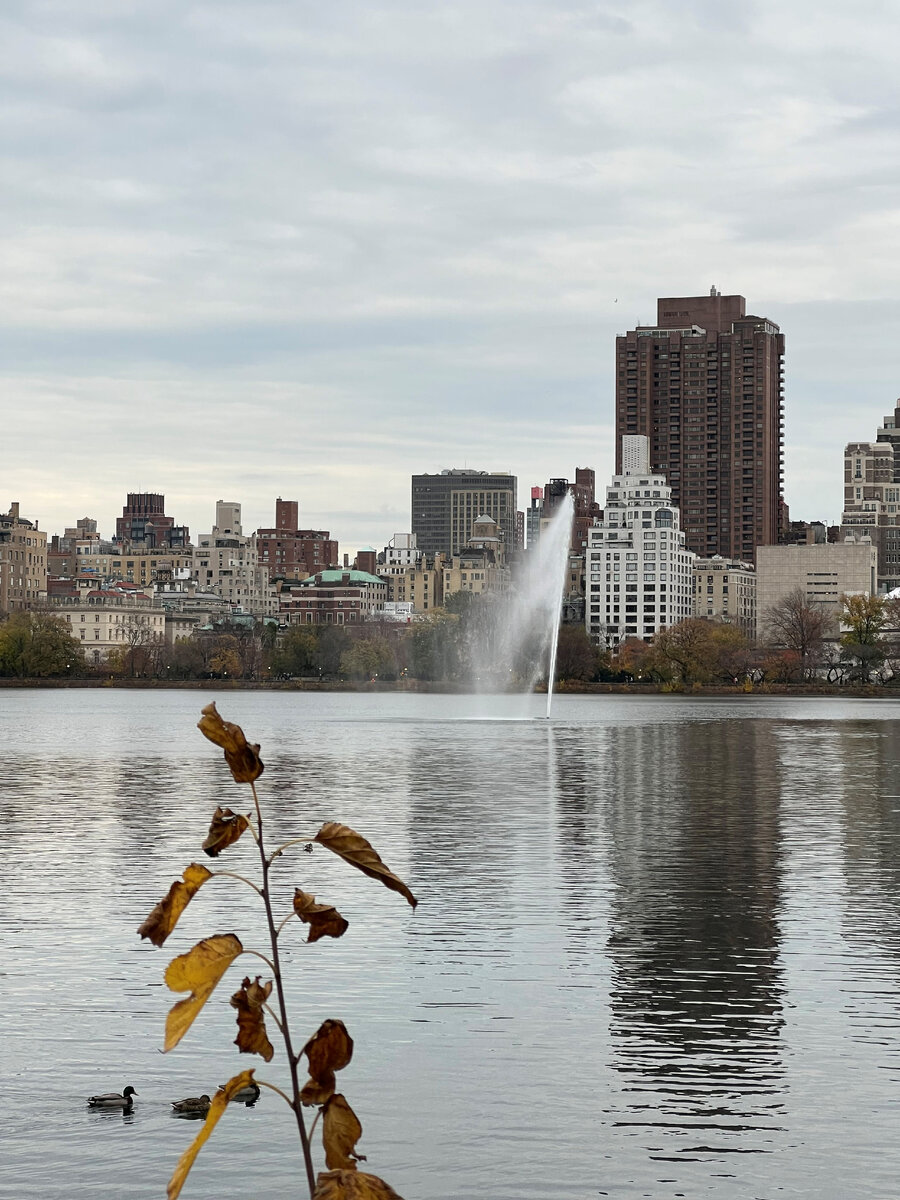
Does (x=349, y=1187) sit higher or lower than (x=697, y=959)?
higher

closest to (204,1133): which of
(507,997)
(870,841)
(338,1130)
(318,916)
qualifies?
(338,1130)

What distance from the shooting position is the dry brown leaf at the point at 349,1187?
14.2 ft

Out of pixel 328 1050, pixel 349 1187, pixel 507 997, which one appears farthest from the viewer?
pixel 507 997

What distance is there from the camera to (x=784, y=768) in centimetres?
5894

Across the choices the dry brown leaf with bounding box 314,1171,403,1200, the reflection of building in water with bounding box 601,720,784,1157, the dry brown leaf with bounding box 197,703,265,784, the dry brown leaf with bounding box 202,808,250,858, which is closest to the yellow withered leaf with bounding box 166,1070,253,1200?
the dry brown leaf with bounding box 314,1171,403,1200

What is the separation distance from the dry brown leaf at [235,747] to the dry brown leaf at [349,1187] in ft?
3.52

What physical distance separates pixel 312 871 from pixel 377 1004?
1173cm

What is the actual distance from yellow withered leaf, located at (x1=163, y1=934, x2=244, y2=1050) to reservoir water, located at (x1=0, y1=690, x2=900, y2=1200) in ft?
25.7

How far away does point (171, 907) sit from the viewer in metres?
4.78

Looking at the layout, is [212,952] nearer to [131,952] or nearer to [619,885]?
[131,952]

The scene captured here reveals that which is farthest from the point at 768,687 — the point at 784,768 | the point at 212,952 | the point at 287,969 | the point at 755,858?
the point at 212,952

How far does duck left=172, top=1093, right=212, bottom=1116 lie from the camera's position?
46.2 feet

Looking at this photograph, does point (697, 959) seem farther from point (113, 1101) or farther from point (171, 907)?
point (171, 907)

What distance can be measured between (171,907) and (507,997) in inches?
560
